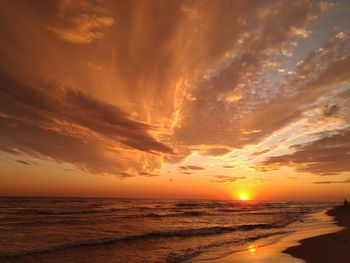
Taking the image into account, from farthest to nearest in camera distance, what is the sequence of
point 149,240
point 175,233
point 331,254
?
point 175,233
point 149,240
point 331,254

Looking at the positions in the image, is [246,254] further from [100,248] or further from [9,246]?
[9,246]

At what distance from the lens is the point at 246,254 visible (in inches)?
675

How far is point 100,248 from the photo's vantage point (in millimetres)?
20469

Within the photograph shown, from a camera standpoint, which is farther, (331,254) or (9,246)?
(9,246)

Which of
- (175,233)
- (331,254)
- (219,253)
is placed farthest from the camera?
(175,233)

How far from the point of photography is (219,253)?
1830cm

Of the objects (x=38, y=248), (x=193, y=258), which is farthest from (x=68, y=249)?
(x=193, y=258)

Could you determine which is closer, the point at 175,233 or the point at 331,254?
the point at 331,254

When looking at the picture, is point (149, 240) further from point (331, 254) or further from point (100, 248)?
point (331, 254)

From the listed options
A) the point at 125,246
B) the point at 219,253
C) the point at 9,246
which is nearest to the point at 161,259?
the point at 219,253

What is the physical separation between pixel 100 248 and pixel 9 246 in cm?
606

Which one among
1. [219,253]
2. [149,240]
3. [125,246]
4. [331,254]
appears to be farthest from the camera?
[149,240]

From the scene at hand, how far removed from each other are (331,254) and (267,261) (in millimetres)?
4264

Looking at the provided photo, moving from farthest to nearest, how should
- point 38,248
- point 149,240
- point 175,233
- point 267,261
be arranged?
point 175,233 < point 149,240 < point 38,248 < point 267,261
